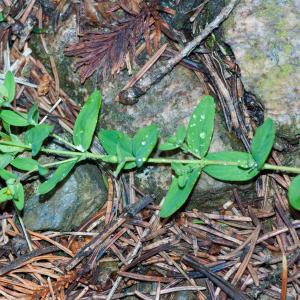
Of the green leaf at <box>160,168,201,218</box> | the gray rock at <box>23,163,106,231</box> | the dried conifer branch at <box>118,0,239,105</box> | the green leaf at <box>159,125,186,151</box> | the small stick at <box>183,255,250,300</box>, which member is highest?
the dried conifer branch at <box>118,0,239,105</box>

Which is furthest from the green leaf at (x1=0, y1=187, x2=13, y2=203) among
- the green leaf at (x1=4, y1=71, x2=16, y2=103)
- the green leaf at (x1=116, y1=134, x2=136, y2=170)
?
the green leaf at (x1=116, y1=134, x2=136, y2=170)

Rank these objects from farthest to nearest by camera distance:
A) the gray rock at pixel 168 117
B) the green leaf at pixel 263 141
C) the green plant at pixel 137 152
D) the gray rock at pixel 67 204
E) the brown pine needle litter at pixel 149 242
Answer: the gray rock at pixel 67 204 < the gray rock at pixel 168 117 < the brown pine needle litter at pixel 149 242 < the green plant at pixel 137 152 < the green leaf at pixel 263 141

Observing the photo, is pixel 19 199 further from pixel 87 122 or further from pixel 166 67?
pixel 166 67

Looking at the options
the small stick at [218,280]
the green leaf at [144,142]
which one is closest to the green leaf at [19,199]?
the green leaf at [144,142]

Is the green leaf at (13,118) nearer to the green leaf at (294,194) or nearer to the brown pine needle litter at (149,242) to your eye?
the brown pine needle litter at (149,242)

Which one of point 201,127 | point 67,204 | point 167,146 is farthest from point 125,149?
point 67,204

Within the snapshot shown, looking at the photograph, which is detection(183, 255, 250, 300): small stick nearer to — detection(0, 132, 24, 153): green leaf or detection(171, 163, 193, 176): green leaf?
detection(171, 163, 193, 176): green leaf

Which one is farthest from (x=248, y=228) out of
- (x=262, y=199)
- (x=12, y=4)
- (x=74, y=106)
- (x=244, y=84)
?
(x=12, y=4)
